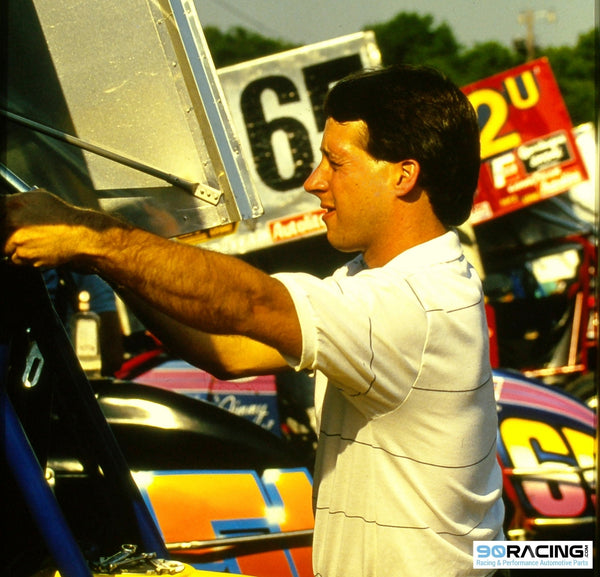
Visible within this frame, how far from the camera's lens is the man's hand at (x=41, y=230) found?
1.17 meters

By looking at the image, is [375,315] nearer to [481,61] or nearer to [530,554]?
[530,554]

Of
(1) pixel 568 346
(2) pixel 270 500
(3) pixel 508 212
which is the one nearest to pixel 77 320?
(2) pixel 270 500

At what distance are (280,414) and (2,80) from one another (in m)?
2.60

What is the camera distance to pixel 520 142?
29.6 ft

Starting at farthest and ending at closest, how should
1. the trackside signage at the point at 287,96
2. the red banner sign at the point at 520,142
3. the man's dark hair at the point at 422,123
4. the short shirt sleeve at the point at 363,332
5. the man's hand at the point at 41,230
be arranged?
1. the red banner sign at the point at 520,142
2. the trackside signage at the point at 287,96
3. the man's dark hair at the point at 422,123
4. the short shirt sleeve at the point at 363,332
5. the man's hand at the point at 41,230

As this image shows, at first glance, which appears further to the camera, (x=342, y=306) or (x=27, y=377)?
Answer: (x=27, y=377)

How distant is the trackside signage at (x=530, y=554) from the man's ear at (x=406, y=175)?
70 cm

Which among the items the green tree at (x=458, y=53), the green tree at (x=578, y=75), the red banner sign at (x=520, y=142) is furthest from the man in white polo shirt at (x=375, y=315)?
the green tree at (x=458, y=53)

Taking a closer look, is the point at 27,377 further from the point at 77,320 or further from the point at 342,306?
the point at 77,320

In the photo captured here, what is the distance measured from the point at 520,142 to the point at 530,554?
307 inches

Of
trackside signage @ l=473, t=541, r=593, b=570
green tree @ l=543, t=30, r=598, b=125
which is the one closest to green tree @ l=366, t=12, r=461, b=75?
green tree @ l=543, t=30, r=598, b=125

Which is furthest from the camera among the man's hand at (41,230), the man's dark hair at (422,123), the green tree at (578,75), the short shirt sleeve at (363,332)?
the green tree at (578,75)

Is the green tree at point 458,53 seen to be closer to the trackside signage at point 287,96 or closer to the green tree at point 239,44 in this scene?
the green tree at point 239,44

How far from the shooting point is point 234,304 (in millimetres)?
1248
